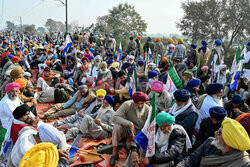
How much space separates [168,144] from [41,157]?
1.77 meters

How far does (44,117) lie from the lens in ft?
20.1

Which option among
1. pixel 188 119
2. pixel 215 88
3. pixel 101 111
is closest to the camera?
pixel 188 119

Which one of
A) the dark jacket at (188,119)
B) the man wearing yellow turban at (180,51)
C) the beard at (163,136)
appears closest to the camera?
the beard at (163,136)

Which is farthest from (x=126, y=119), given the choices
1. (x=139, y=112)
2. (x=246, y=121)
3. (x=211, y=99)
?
(x=246, y=121)

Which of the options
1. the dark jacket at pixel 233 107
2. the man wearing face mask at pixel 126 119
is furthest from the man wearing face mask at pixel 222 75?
the man wearing face mask at pixel 126 119

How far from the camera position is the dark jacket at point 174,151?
9.93ft

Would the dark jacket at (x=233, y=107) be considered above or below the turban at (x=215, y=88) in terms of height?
below

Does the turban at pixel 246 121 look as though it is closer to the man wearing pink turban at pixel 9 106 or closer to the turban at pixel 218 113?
the turban at pixel 218 113

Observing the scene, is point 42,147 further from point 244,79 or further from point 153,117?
point 244,79

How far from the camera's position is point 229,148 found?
249cm

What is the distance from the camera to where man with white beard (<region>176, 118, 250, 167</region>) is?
7.77 feet

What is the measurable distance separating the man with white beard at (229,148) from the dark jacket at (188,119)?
2.37 feet

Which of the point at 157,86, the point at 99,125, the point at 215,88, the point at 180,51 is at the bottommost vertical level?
the point at 99,125

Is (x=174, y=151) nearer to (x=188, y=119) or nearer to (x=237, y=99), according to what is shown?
(x=188, y=119)
